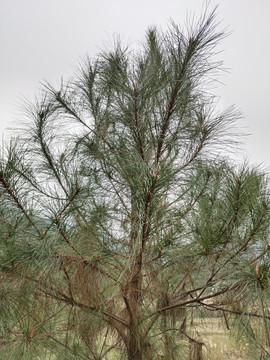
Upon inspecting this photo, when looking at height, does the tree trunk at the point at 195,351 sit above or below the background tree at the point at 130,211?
below

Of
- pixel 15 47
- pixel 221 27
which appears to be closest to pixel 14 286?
pixel 221 27

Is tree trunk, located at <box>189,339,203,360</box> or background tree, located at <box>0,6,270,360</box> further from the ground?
background tree, located at <box>0,6,270,360</box>

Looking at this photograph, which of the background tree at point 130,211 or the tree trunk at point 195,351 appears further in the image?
the tree trunk at point 195,351

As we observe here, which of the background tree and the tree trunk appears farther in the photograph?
the tree trunk

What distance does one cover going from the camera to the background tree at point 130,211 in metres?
1.08

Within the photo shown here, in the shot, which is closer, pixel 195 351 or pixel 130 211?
pixel 130 211

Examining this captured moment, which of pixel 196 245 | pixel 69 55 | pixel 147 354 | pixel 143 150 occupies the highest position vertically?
pixel 69 55

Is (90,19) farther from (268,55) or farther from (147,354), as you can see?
(147,354)

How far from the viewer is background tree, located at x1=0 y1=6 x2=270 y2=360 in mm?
1080

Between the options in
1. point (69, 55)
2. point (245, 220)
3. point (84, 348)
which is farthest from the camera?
point (69, 55)

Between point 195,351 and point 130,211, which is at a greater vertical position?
point 130,211

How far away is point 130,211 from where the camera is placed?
4.85 ft

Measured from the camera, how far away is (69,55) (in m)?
1.89

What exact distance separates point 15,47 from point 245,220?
5.76 feet
